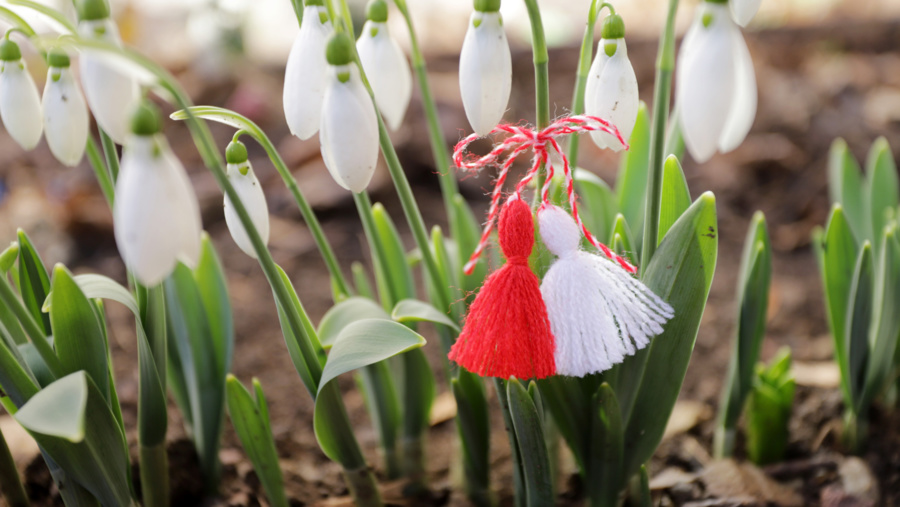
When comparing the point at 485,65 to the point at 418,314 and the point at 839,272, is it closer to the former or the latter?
the point at 418,314

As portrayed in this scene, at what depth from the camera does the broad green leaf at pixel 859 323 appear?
0.90m

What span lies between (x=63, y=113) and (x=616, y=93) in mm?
540

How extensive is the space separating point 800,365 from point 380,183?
1.23 meters

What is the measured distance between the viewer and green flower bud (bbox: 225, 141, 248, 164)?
69 cm

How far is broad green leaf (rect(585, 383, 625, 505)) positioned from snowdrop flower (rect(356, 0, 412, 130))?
1.40 ft

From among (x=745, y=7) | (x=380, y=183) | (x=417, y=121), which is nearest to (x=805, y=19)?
(x=417, y=121)

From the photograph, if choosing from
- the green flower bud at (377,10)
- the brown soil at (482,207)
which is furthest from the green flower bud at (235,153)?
the brown soil at (482,207)

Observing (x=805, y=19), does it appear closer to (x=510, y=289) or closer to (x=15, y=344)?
(x=510, y=289)

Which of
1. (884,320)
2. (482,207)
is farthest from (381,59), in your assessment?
(482,207)

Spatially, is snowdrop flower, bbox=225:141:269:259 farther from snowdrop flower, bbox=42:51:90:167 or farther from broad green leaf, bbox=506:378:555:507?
broad green leaf, bbox=506:378:555:507

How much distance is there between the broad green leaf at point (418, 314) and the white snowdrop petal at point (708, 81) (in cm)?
37

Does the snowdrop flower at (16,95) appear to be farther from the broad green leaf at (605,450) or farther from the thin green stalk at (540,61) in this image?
the broad green leaf at (605,450)

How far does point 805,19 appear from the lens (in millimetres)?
3359

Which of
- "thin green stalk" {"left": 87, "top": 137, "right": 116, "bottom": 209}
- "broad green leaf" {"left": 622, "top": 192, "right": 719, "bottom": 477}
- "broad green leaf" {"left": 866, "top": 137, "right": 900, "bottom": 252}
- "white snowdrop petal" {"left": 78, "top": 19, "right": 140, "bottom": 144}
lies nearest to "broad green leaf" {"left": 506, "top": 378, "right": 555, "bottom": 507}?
"broad green leaf" {"left": 622, "top": 192, "right": 719, "bottom": 477}
